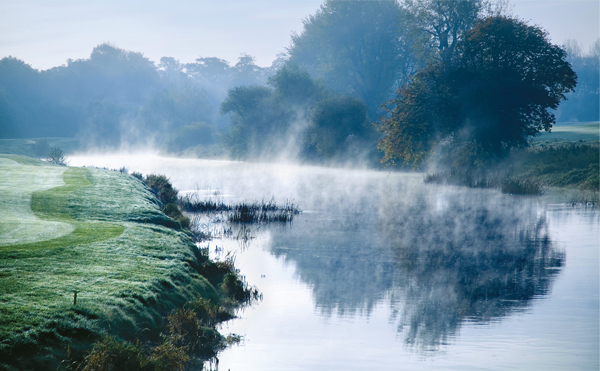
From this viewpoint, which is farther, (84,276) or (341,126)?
(341,126)

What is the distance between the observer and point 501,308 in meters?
13.0

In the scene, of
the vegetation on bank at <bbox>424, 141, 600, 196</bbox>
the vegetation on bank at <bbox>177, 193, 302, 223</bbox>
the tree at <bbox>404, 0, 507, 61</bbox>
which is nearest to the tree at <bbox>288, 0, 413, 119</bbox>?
the tree at <bbox>404, 0, 507, 61</bbox>

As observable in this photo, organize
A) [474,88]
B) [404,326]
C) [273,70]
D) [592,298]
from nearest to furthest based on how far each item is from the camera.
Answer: [404,326]
[592,298]
[474,88]
[273,70]

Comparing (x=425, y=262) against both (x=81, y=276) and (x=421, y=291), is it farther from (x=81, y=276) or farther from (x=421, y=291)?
(x=81, y=276)

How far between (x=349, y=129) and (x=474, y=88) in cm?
2490

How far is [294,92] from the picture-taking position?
77.8 meters

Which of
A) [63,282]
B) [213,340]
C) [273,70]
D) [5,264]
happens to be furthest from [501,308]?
[273,70]

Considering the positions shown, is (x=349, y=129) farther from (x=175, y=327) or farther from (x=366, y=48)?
(x=175, y=327)

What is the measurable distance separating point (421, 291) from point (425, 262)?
3879mm

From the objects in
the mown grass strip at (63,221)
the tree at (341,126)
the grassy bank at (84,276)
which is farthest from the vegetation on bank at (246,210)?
the tree at (341,126)

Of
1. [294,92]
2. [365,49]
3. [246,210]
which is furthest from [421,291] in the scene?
[365,49]

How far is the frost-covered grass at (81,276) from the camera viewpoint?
8.05 metres

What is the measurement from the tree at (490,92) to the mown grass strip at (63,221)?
99.6 ft

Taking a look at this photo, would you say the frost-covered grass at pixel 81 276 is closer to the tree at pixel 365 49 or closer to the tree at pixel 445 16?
the tree at pixel 445 16
